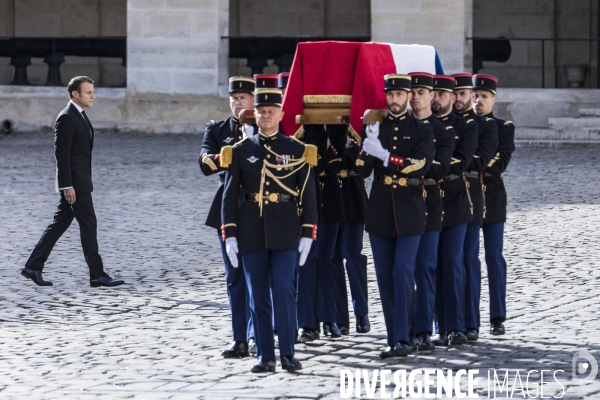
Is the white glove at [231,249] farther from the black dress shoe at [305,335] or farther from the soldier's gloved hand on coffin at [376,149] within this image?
the black dress shoe at [305,335]

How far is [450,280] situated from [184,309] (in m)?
2.07

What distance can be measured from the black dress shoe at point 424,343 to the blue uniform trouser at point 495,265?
726 millimetres

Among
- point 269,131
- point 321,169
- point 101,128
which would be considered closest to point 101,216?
point 321,169

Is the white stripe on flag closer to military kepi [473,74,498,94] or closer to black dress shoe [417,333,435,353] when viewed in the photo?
military kepi [473,74,498,94]

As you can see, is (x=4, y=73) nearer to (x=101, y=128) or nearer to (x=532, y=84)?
(x=101, y=128)

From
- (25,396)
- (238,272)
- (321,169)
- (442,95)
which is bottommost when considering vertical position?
(25,396)

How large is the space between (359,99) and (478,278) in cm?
140

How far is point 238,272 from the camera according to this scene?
724cm

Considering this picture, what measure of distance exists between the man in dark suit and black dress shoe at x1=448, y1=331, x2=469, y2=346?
10.4ft

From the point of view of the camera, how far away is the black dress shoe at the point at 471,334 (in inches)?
299

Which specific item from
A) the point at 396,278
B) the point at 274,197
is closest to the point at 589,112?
the point at 396,278

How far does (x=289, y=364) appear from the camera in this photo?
6.67 metres

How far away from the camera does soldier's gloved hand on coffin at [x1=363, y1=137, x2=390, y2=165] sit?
7.04 m

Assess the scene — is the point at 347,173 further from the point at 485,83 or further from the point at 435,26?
the point at 435,26
